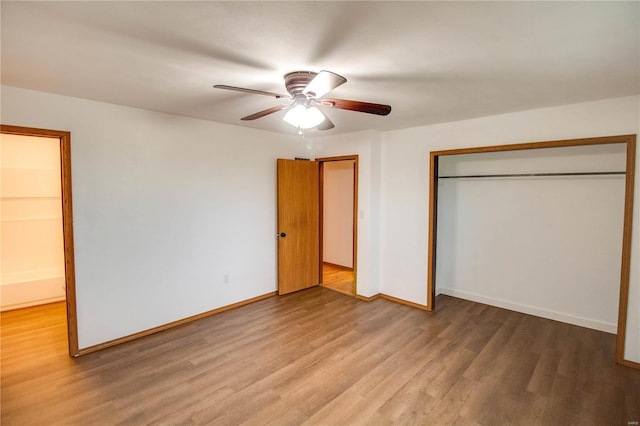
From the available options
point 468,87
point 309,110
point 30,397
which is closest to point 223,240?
point 30,397

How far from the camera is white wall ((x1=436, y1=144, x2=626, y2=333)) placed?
11.5ft

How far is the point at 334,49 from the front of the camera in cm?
186

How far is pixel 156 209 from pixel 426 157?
334 cm

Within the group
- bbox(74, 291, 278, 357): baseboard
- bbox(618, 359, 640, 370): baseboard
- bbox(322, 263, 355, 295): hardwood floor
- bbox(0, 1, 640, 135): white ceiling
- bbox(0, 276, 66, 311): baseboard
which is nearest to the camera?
bbox(0, 1, 640, 135): white ceiling

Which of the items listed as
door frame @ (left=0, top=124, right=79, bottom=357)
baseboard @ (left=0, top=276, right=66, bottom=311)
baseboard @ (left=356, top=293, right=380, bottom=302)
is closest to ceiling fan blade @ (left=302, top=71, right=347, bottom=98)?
door frame @ (left=0, top=124, right=79, bottom=357)

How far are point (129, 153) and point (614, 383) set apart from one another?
16.1 ft

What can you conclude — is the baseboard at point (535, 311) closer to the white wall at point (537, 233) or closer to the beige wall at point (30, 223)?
the white wall at point (537, 233)

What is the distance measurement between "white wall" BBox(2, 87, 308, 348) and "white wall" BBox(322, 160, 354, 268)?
6.67ft

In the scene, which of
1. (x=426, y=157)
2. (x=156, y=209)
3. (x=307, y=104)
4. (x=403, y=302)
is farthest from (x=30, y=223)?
(x=426, y=157)

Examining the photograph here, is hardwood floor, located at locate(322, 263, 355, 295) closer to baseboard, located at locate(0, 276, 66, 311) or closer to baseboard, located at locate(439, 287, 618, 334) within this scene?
baseboard, located at locate(439, 287, 618, 334)

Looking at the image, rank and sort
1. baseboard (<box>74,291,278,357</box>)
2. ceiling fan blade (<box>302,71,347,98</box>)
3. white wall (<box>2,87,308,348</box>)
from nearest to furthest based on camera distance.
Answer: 1. ceiling fan blade (<box>302,71,347,98</box>)
2. white wall (<box>2,87,308,348</box>)
3. baseboard (<box>74,291,278,357</box>)

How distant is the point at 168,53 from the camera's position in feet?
6.40

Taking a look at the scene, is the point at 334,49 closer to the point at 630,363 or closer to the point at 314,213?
the point at 314,213

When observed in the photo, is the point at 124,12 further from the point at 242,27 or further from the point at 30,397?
the point at 30,397
